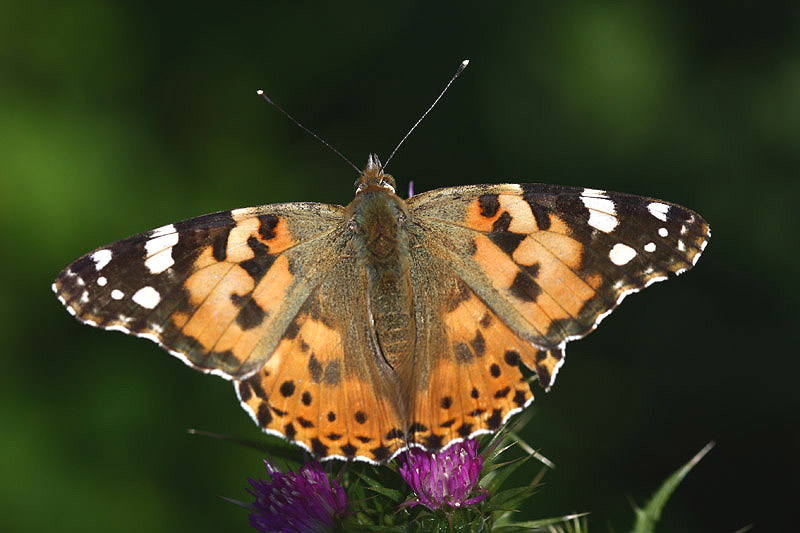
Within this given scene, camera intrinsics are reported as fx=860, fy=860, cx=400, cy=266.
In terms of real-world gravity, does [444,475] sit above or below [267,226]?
below

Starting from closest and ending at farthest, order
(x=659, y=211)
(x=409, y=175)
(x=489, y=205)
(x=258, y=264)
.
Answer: (x=659, y=211) < (x=258, y=264) < (x=489, y=205) < (x=409, y=175)

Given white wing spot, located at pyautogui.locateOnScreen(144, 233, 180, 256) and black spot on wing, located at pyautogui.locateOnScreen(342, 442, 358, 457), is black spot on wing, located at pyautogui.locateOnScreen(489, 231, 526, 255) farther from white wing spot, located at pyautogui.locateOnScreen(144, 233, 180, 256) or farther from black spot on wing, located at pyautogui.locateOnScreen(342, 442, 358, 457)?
white wing spot, located at pyautogui.locateOnScreen(144, 233, 180, 256)

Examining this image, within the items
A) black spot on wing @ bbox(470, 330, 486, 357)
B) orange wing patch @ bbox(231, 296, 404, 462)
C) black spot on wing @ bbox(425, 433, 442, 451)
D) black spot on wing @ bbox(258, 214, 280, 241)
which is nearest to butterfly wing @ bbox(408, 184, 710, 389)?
black spot on wing @ bbox(470, 330, 486, 357)

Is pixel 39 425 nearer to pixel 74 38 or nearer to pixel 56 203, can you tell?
pixel 56 203

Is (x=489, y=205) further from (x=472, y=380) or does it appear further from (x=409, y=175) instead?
(x=409, y=175)

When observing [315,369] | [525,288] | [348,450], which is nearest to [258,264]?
[315,369]

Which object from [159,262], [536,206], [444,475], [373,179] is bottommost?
[444,475]
